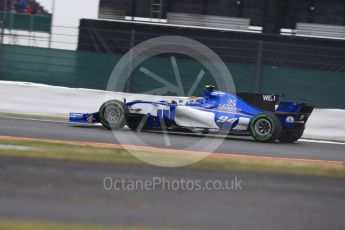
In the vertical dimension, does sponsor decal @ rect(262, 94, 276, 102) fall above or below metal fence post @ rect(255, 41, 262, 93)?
below

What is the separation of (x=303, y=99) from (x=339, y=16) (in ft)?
25.7

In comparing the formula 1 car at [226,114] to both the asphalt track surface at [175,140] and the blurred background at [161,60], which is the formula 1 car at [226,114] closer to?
the asphalt track surface at [175,140]

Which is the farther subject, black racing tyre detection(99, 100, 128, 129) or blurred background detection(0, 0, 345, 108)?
blurred background detection(0, 0, 345, 108)

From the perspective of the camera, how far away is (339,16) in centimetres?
2184

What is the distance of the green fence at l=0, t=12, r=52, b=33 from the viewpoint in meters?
18.4

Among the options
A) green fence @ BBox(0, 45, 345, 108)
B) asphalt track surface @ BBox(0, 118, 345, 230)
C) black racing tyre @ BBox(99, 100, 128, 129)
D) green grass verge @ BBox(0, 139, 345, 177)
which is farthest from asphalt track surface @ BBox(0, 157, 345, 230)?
green fence @ BBox(0, 45, 345, 108)

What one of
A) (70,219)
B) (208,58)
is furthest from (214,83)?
(70,219)

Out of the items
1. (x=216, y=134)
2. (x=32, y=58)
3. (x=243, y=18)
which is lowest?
(x=216, y=134)

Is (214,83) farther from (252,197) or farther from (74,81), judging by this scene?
(252,197)

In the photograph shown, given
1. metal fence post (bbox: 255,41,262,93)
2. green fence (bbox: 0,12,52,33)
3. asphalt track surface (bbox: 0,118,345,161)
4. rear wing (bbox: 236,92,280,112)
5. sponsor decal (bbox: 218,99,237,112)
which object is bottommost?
asphalt track surface (bbox: 0,118,345,161)

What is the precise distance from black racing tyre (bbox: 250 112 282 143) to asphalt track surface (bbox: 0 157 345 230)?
4.49m

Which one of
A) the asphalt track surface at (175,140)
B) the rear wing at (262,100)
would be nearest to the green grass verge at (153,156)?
the asphalt track surface at (175,140)

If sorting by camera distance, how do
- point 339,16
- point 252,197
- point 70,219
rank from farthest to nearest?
point 339,16, point 252,197, point 70,219

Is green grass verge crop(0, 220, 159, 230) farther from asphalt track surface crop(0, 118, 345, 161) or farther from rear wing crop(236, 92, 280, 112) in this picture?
rear wing crop(236, 92, 280, 112)
